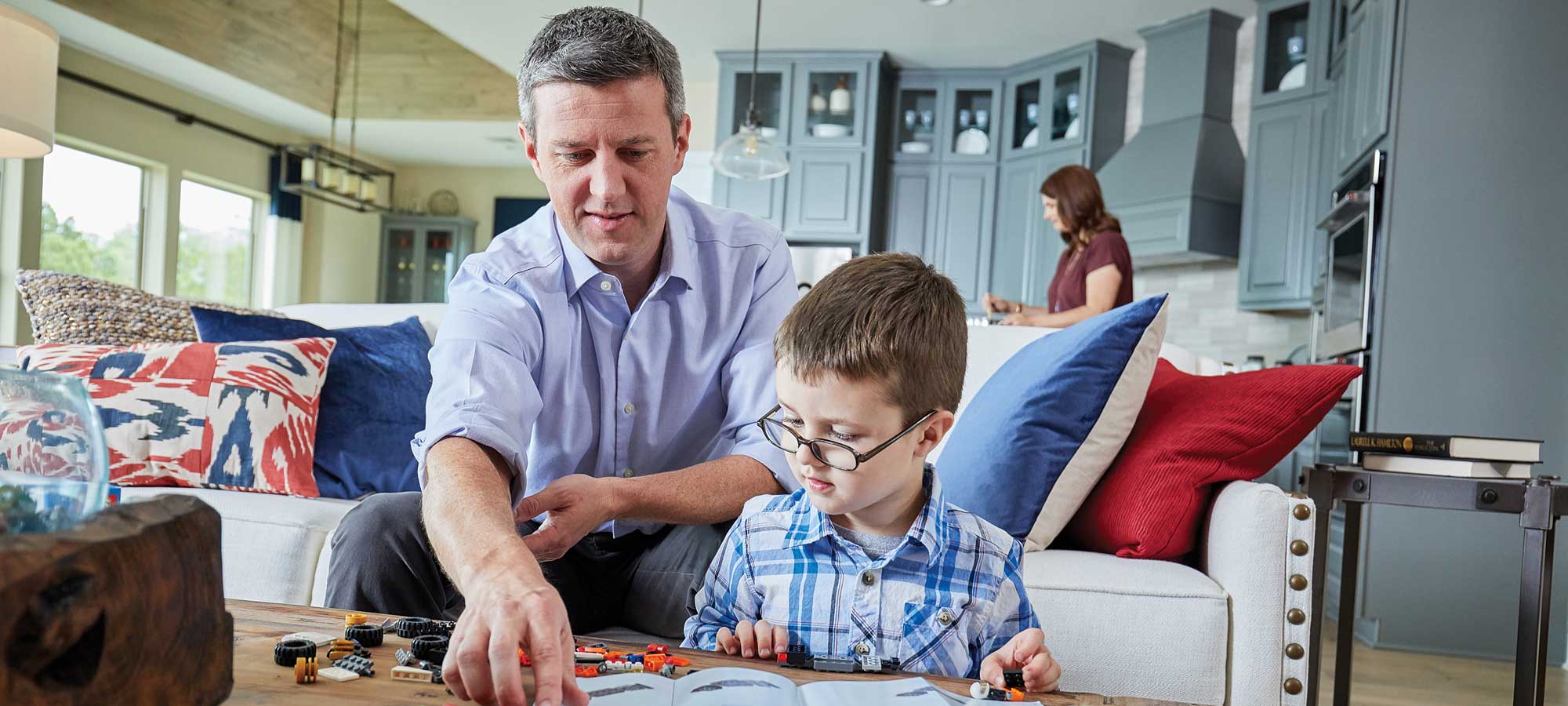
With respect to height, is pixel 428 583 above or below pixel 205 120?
below

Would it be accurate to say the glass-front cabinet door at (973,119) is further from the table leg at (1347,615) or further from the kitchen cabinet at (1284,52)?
the table leg at (1347,615)

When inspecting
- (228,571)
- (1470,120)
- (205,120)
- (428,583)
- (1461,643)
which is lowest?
(1461,643)

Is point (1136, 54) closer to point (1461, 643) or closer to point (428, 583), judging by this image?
point (1461, 643)

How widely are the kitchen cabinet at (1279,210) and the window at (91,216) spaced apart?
6.94 meters

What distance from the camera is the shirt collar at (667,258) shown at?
1323 mm

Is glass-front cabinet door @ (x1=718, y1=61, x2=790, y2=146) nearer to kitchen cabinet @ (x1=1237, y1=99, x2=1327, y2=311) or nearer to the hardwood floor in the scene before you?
kitchen cabinet @ (x1=1237, y1=99, x2=1327, y2=311)

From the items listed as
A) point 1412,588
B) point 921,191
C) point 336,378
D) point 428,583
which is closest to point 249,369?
point 336,378

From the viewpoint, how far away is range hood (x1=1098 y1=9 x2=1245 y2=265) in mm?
5254

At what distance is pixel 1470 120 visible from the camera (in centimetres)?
318

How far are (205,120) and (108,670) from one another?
8694mm

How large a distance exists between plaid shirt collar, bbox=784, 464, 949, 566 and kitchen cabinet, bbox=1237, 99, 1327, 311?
4.33 m

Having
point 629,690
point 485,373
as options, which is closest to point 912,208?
point 485,373

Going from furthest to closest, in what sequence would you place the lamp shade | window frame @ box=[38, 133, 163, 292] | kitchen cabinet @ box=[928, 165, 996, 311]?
window frame @ box=[38, 133, 163, 292]
kitchen cabinet @ box=[928, 165, 996, 311]
the lamp shade

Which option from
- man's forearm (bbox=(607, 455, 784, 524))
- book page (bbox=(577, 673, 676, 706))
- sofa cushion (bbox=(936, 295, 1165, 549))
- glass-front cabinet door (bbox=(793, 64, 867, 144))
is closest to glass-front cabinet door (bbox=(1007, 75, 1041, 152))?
glass-front cabinet door (bbox=(793, 64, 867, 144))
